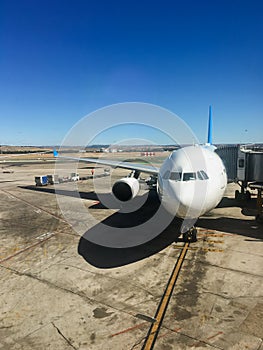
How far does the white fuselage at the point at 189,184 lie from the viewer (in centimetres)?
1090

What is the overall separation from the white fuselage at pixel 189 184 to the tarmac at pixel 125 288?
2.56m

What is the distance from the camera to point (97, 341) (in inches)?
269

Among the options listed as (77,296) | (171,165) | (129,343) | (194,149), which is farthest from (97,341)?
(194,149)

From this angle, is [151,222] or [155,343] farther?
[151,222]

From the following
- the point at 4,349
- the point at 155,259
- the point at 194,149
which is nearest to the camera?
the point at 4,349

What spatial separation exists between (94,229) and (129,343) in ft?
32.0

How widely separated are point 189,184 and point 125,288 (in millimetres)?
5203

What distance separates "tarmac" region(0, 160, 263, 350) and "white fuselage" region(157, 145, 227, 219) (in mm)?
2560

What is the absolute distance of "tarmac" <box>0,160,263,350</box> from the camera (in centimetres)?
699

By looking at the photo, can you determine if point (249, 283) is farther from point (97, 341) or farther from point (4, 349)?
point (4, 349)

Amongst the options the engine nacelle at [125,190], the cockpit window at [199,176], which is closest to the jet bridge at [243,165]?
the cockpit window at [199,176]

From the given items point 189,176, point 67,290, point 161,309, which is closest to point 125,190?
point 189,176

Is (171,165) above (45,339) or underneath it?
above

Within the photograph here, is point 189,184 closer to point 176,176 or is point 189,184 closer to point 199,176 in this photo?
point 176,176
